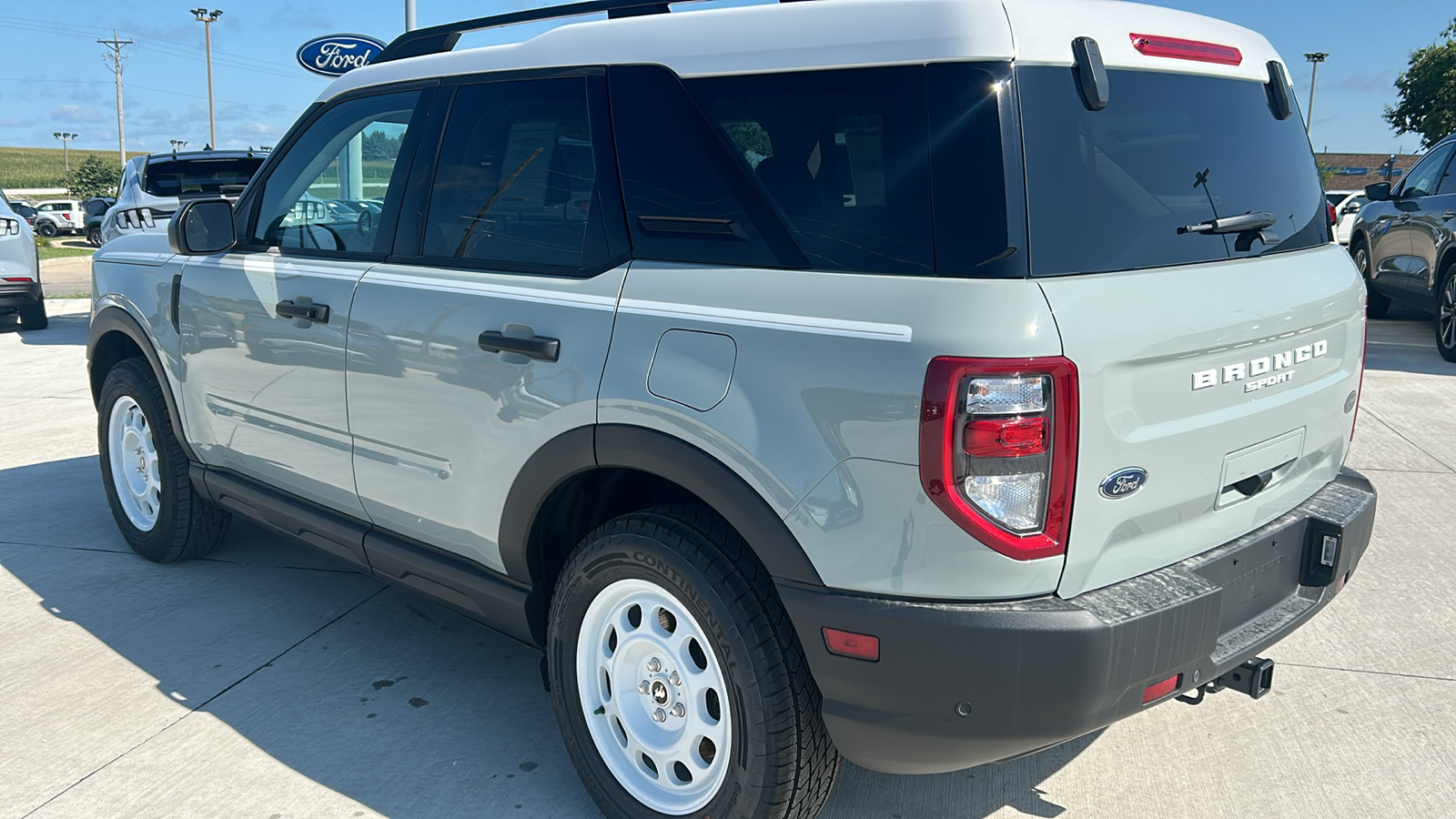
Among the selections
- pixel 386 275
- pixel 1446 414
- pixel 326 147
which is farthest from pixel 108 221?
pixel 1446 414

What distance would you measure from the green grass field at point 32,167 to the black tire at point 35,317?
66903mm

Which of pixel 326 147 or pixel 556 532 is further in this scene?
pixel 326 147

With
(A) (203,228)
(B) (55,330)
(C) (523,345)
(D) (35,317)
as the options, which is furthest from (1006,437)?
(B) (55,330)

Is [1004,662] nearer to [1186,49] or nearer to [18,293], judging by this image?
[1186,49]

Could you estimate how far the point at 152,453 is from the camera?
15.3ft

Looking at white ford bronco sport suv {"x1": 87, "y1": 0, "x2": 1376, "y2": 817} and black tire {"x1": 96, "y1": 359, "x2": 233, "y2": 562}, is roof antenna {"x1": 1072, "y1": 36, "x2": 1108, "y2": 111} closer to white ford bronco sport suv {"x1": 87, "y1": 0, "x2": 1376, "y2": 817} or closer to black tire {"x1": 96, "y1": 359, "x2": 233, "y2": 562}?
white ford bronco sport suv {"x1": 87, "y1": 0, "x2": 1376, "y2": 817}

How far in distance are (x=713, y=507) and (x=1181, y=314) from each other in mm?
1059

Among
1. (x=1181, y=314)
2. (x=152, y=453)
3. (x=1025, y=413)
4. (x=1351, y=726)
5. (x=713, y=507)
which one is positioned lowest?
(x=1351, y=726)

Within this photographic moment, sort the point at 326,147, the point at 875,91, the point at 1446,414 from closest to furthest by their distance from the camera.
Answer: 1. the point at 875,91
2. the point at 326,147
3. the point at 1446,414

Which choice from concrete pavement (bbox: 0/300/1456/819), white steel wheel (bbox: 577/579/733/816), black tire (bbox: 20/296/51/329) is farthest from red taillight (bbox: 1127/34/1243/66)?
black tire (bbox: 20/296/51/329)

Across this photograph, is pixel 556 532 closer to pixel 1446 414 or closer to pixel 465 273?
pixel 465 273

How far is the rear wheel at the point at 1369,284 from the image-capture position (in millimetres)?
11008

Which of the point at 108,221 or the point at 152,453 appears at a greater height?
the point at 108,221

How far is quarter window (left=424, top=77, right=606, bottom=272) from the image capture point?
9.39 ft
